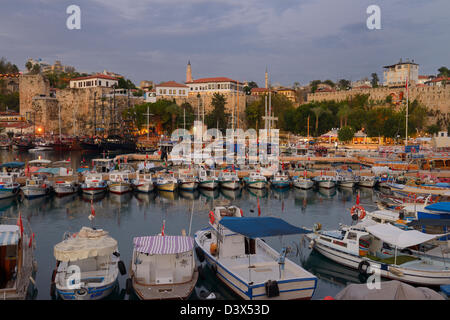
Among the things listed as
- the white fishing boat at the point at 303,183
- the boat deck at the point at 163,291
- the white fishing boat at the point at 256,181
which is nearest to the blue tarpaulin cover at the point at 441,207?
the boat deck at the point at 163,291

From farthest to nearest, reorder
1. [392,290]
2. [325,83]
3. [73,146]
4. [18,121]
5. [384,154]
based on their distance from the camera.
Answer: [325,83]
[18,121]
[73,146]
[384,154]
[392,290]

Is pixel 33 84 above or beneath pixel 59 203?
above

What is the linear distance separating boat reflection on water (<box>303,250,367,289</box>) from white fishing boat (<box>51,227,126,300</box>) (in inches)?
235

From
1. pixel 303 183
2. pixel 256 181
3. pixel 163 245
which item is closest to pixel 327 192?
pixel 303 183

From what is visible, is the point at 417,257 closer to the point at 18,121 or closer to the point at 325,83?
the point at 18,121

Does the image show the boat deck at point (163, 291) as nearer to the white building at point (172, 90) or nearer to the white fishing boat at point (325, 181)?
the white fishing boat at point (325, 181)

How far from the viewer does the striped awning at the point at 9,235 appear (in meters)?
8.92

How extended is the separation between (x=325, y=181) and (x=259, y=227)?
17252 mm

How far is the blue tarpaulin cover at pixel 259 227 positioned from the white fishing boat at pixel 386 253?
2.46m

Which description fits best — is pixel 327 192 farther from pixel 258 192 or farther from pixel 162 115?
pixel 162 115

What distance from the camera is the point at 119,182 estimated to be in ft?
78.5
